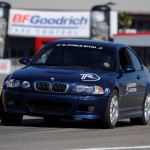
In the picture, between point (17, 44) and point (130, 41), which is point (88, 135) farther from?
point (17, 44)

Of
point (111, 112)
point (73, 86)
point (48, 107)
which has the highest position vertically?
point (73, 86)

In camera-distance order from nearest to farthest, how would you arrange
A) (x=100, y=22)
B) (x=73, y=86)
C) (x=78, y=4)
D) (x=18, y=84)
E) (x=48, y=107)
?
(x=73, y=86) → (x=48, y=107) → (x=18, y=84) → (x=100, y=22) → (x=78, y=4)

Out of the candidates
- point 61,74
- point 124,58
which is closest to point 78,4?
point 124,58

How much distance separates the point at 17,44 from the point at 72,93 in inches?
2829

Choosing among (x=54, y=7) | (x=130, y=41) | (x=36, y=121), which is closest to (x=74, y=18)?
(x=54, y=7)

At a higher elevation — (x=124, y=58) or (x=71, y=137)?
(x=124, y=58)

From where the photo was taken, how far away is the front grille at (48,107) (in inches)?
Result: 496

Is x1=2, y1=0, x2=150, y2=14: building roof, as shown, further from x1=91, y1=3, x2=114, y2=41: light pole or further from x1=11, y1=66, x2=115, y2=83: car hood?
x1=11, y1=66, x2=115, y2=83: car hood

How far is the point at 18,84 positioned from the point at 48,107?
0.60 metres

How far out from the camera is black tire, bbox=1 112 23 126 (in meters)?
13.0

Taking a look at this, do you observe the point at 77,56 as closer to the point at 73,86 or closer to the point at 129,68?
the point at 129,68

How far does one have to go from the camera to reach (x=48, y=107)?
1265 centimetres

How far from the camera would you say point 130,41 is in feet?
202

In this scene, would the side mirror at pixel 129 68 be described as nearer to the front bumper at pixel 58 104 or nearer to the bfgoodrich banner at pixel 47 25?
the front bumper at pixel 58 104
